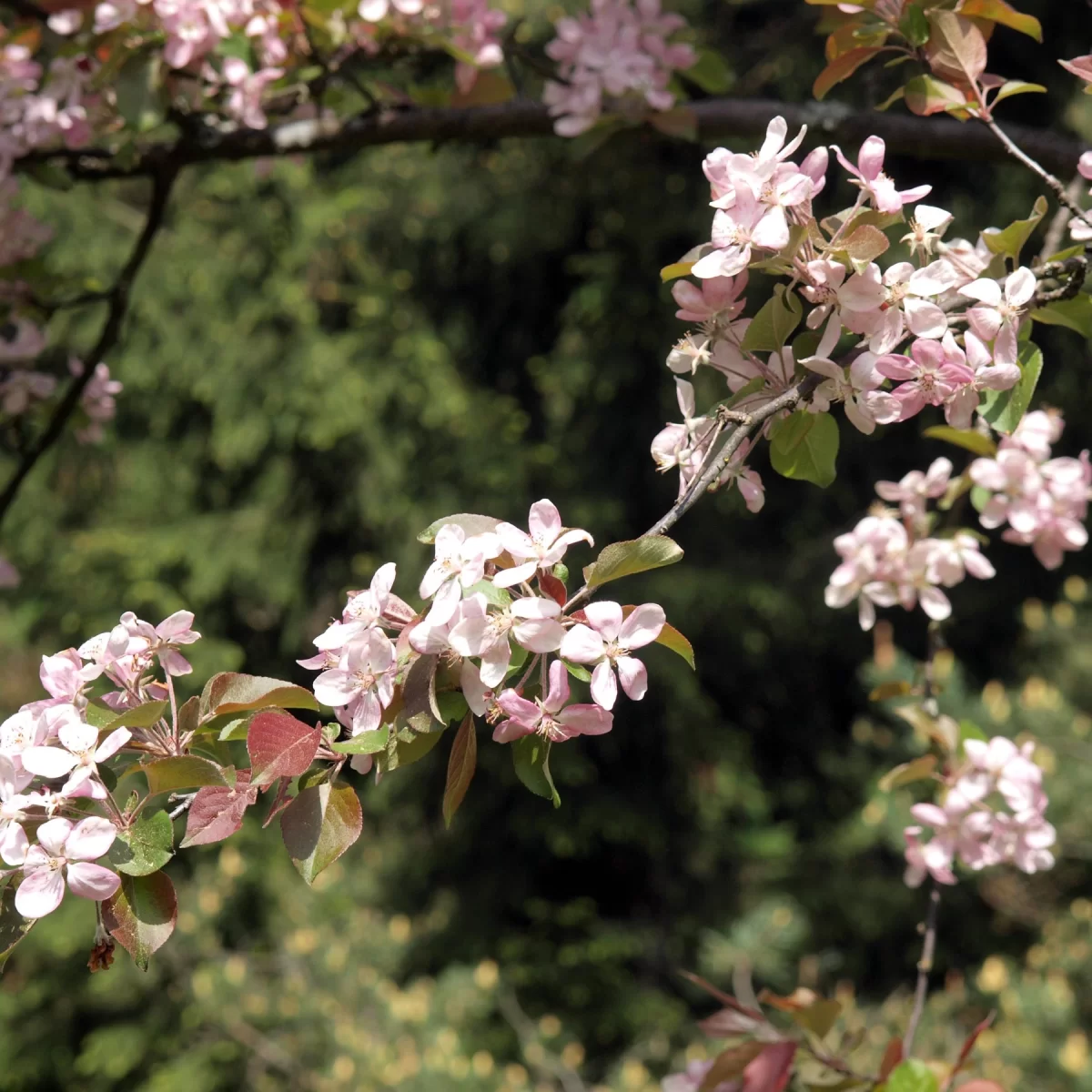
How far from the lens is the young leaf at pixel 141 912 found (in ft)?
1.48

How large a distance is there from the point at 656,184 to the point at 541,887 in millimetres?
2317

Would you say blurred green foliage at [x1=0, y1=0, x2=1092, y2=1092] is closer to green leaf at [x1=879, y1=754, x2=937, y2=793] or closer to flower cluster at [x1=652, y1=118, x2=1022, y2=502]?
green leaf at [x1=879, y1=754, x2=937, y2=793]

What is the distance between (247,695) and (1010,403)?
0.38 metres

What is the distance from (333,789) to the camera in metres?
0.48

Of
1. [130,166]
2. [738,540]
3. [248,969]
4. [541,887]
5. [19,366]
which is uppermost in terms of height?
[130,166]

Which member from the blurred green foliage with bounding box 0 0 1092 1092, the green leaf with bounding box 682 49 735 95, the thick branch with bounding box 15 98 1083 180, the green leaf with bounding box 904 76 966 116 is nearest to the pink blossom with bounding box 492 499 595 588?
the green leaf with bounding box 904 76 966 116

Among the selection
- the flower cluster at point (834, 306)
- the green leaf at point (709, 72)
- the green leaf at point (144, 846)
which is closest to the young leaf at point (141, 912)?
the green leaf at point (144, 846)

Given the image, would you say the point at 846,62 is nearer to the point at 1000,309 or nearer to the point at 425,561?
the point at 1000,309

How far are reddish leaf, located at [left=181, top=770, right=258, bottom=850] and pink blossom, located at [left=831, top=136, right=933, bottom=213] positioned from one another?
370 mm

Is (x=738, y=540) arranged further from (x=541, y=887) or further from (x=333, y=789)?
(x=333, y=789)

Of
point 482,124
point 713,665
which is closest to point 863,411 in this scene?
point 482,124

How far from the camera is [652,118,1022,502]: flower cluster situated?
0.48 metres

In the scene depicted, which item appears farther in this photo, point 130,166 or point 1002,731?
point 1002,731

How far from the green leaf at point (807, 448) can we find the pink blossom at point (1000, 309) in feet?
0.26
